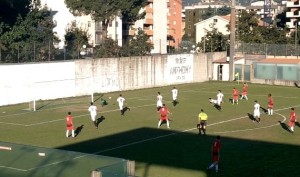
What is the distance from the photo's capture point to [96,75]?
180 ft

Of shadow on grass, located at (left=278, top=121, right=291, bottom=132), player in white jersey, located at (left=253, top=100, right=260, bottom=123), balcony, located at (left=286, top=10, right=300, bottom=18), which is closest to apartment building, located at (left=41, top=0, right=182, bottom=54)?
balcony, located at (left=286, top=10, right=300, bottom=18)

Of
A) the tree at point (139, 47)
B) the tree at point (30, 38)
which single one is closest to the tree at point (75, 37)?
the tree at point (30, 38)

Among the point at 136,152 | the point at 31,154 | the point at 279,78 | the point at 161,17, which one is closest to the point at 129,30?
A: the point at 161,17

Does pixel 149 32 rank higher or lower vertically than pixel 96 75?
higher

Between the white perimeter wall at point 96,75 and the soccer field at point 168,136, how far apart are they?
55.3 inches

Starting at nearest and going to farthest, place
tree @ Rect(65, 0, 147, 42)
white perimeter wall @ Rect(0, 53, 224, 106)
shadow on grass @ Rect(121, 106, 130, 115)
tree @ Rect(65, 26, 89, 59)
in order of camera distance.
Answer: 1. shadow on grass @ Rect(121, 106, 130, 115)
2. white perimeter wall @ Rect(0, 53, 224, 106)
3. tree @ Rect(65, 26, 89, 59)
4. tree @ Rect(65, 0, 147, 42)

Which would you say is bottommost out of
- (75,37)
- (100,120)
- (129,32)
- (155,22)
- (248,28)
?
(100,120)

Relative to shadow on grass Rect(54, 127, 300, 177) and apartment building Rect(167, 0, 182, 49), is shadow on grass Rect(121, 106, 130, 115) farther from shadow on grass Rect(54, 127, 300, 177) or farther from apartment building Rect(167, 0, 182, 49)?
apartment building Rect(167, 0, 182, 49)

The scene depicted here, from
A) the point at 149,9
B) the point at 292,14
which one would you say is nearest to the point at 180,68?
the point at 149,9

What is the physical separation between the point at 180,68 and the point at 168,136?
3285cm

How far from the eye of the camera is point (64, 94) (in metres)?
51.9

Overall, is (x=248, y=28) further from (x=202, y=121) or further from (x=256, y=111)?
(x=202, y=121)

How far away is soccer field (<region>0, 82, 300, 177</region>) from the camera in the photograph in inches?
988

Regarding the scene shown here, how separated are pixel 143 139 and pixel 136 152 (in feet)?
11.7
